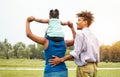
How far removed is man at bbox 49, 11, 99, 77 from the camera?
10.1ft

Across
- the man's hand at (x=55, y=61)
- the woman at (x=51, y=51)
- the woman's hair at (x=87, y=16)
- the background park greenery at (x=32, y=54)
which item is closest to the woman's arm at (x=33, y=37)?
the woman at (x=51, y=51)

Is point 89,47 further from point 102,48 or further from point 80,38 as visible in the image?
point 102,48

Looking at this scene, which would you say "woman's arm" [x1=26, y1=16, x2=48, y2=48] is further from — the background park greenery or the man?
the background park greenery

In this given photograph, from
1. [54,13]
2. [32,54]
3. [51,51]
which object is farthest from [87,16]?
[32,54]

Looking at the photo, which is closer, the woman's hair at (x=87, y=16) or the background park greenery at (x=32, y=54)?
the woman's hair at (x=87, y=16)

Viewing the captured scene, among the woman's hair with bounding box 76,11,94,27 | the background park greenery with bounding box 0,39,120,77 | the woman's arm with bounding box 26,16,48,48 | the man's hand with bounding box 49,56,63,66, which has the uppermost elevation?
the woman's hair with bounding box 76,11,94,27

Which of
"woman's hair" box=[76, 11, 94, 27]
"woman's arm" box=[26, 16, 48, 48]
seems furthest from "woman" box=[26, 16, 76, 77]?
"woman's hair" box=[76, 11, 94, 27]

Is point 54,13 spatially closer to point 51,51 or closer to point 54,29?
point 54,29

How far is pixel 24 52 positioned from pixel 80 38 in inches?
277

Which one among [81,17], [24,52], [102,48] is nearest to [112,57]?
[102,48]

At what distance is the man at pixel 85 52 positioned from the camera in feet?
10.1

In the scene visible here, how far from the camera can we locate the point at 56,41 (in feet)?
9.99

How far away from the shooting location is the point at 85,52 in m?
3.11

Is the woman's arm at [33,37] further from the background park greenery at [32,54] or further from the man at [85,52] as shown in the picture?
the background park greenery at [32,54]
